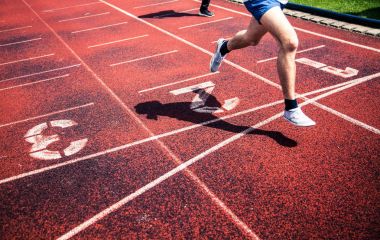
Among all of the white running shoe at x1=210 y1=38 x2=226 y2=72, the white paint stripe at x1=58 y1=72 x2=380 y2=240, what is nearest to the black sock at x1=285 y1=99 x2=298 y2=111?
the white paint stripe at x1=58 y1=72 x2=380 y2=240

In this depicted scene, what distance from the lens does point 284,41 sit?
3301mm

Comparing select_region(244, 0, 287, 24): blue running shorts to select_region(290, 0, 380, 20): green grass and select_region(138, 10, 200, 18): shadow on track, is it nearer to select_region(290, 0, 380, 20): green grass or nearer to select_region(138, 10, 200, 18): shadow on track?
select_region(290, 0, 380, 20): green grass

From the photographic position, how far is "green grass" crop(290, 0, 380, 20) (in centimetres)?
798

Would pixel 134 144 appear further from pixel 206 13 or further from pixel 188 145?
pixel 206 13

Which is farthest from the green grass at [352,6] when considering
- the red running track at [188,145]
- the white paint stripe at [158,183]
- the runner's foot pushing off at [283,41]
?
the runner's foot pushing off at [283,41]

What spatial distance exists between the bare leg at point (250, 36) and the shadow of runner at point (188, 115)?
921 mm

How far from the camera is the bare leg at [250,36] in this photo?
390 centimetres

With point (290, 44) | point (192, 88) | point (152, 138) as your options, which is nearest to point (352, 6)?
point (192, 88)

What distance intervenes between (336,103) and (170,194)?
9.45ft

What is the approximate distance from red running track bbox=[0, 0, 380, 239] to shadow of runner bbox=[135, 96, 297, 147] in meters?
0.02


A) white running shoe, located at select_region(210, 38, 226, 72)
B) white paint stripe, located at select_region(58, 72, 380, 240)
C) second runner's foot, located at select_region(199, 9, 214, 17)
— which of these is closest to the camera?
white paint stripe, located at select_region(58, 72, 380, 240)

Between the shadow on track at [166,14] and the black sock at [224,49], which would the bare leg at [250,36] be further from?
the shadow on track at [166,14]

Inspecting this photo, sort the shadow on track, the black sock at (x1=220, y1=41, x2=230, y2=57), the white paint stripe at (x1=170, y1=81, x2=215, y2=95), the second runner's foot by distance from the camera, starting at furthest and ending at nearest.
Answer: the shadow on track
the second runner's foot
the white paint stripe at (x1=170, y1=81, x2=215, y2=95)
the black sock at (x1=220, y1=41, x2=230, y2=57)

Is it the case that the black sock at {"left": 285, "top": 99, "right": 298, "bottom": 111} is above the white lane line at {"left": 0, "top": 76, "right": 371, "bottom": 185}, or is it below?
above
